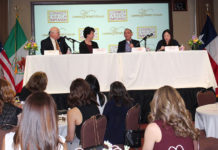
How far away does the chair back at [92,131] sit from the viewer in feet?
8.63

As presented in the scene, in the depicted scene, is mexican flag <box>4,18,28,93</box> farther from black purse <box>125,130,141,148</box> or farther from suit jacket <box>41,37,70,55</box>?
black purse <box>125,130,141,148</box>

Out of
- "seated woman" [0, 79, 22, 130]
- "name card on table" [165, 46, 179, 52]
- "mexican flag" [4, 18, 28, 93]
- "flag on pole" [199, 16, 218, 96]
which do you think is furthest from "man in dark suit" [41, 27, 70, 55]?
"flag on pole" [199, 16, 218, 96]

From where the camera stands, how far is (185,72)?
222 inches

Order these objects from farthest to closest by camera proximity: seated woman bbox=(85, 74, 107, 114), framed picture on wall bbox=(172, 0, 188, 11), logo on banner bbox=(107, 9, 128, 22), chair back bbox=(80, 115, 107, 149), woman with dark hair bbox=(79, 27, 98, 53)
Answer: framed picture on wall bbox=(172, 0, 188, 11) → logo on banner bbox=(107, 9, 128, 22) → woman with dark hair bbox=(79, 27, 98, 53) → seated woman bbox=(85, 74, 107, 114) → chair back bbox=(80, 115, 107, 149)

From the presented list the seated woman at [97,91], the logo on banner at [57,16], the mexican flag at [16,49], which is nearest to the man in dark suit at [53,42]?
the seated woman at [97,91]

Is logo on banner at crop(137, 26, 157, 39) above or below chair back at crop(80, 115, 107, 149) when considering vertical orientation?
above

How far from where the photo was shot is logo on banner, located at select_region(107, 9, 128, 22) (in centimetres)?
847

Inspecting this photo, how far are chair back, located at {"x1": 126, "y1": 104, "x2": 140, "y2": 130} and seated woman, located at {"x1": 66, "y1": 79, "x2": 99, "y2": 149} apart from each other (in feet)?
1.60

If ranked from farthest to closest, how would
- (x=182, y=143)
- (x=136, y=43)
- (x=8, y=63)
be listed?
1. (x=8, y=63)
2. (x=136, y=43)
3. (x=182, y=143)

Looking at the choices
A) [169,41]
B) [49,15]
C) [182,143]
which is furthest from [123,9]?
[182,143]

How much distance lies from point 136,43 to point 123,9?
220 cm

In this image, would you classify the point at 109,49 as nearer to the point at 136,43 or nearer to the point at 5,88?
the point at 136,43

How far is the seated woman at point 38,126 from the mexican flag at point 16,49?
20.1 ft

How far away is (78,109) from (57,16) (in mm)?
5761
